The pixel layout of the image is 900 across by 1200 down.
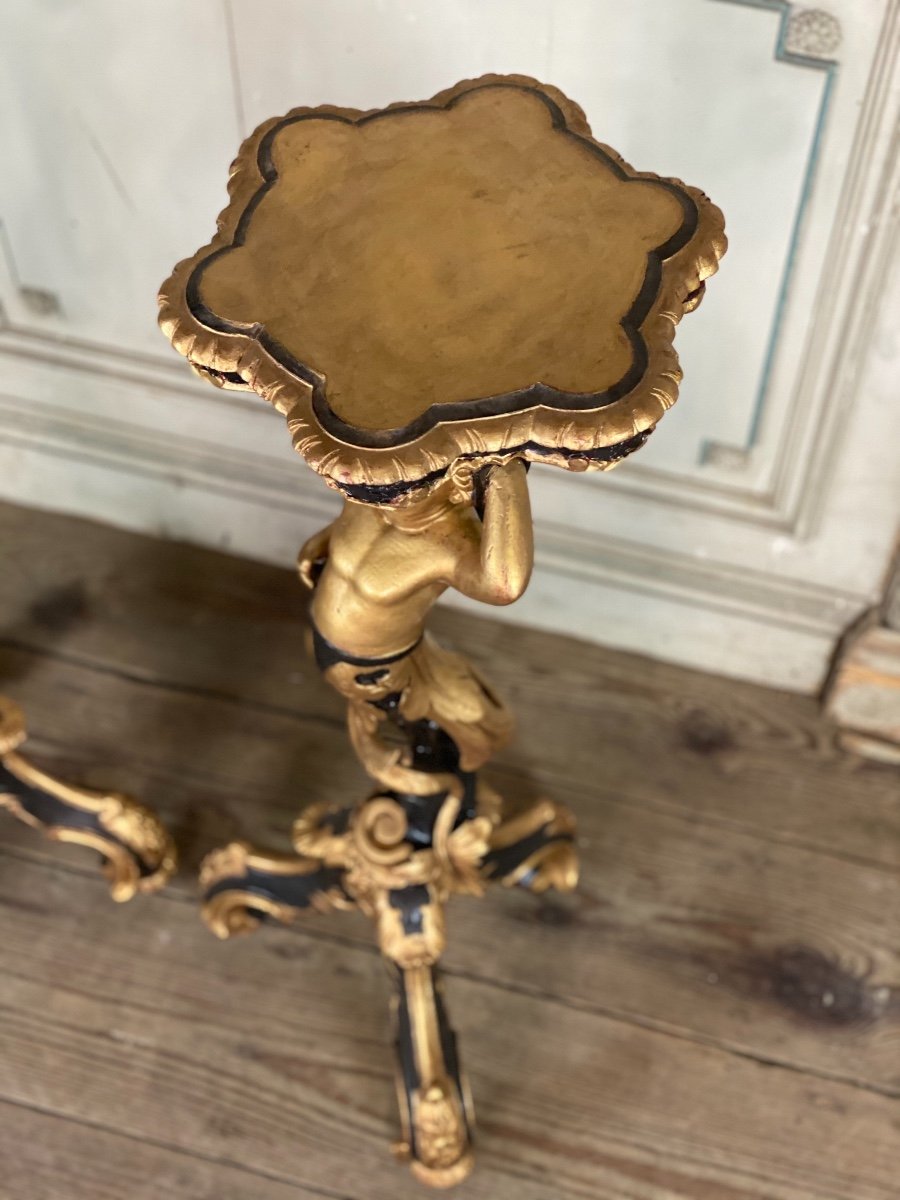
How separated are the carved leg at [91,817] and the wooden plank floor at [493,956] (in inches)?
2.3

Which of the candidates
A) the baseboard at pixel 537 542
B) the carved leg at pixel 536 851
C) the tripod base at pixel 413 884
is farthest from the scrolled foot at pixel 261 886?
the baseboard at pixel 537 542

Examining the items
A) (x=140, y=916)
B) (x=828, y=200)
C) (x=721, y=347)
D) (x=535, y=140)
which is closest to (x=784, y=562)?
(x=721, y=347)

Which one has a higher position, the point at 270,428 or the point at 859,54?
the point at 859,54

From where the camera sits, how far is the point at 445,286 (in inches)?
24.2

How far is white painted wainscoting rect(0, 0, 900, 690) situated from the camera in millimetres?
884

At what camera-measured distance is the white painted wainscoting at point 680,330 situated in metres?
0.88

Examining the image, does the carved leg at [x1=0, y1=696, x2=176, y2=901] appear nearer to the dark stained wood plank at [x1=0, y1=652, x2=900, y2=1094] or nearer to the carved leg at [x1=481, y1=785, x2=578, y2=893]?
the dark stained wood plank at [x1=0, y1=652, x2=900, y2=1094]

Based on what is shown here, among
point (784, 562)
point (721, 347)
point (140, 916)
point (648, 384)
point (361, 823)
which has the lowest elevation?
point (140, 916)

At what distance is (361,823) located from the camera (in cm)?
94

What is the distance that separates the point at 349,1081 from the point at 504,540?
61cm

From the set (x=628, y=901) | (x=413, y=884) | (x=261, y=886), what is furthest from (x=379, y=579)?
(x=628, y=901)

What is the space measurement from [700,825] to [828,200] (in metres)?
0.60

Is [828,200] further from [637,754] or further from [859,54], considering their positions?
[637,754]

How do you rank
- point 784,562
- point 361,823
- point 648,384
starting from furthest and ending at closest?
point 784,562
point 361,823
point 648,384
